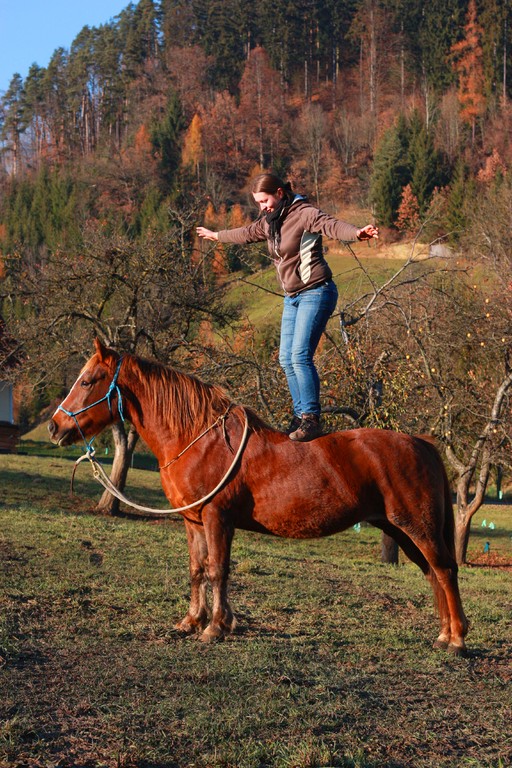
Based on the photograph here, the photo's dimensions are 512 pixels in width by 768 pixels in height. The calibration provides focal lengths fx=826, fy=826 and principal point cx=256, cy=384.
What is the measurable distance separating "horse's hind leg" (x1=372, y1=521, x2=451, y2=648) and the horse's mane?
158 centimetres

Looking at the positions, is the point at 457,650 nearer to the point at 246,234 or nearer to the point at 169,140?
the point at 246,234

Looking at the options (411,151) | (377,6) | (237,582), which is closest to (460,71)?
(377,6)

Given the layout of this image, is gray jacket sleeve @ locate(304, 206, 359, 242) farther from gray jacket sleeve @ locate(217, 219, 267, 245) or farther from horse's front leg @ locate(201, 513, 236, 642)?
horse's front leg @ locate(201, 513, 236, 642)

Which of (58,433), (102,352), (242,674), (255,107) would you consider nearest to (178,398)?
(102,352)

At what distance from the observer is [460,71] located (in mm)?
108562

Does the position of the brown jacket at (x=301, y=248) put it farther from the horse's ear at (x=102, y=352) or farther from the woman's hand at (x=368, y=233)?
the horse's ear at (x=102, y=352)

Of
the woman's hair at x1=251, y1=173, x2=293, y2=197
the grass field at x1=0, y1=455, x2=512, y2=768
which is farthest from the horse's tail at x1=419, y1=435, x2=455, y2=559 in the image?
the woman's hair at x1=251, y1=173, x2=293, y2=197

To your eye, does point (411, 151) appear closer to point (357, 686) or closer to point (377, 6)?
point (377, 6)

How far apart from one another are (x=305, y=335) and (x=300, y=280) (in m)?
0.48

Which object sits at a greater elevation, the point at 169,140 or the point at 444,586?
the point at 169,140

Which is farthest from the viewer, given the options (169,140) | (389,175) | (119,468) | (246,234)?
(169,140)

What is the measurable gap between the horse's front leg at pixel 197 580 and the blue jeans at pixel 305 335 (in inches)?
55.0

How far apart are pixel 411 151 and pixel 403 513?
79.6 m

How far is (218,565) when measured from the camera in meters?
6.89
